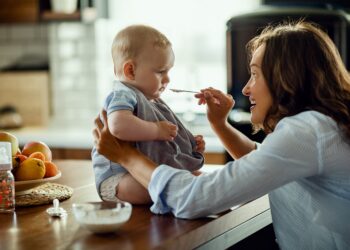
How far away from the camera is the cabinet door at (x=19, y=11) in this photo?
4.60 metres

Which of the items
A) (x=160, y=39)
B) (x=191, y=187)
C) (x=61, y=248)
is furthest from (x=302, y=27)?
(x=61, y=248)

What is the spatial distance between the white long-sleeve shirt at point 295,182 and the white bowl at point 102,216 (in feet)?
0.51

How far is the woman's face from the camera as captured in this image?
170cm

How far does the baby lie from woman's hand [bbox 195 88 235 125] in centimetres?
16

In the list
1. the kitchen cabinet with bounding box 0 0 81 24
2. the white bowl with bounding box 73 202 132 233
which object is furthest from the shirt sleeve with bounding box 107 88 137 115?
the kitchen cabinet with bounding box 0 0 81 24

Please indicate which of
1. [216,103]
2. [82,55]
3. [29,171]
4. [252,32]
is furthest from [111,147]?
[82,55]

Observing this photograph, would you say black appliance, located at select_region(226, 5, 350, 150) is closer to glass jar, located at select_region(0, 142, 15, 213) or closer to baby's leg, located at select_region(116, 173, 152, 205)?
baby's leg, located at select_region(116, 173, 152, 205)

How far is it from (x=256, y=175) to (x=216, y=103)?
1.54ft

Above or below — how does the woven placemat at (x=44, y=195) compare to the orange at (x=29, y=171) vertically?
below

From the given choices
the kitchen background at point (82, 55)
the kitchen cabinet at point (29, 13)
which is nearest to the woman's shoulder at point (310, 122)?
the kitchen background at point (82, 55)

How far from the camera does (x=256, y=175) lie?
4.97 ft

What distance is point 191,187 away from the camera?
61.5 inches

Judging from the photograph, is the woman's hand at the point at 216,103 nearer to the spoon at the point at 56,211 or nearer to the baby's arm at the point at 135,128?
the baby's arm at the point at 135,128

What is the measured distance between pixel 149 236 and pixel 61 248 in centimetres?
19
